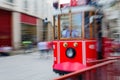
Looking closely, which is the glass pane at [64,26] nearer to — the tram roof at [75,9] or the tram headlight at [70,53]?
the tram roof at [75,9]

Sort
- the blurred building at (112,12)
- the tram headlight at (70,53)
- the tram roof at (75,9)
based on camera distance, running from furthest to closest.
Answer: the tram headlight at (70,53) → the tram roof at (75,9) → the blurred building at (112,12)

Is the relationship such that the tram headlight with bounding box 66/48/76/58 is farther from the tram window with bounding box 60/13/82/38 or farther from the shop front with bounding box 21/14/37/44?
the shop front with bounding box 21/14/37/44

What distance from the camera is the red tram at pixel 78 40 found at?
9.27 m

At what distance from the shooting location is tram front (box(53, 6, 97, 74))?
9.34 m

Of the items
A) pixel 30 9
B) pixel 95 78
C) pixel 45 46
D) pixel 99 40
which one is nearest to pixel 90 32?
pixel 99 40

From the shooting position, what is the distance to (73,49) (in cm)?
955

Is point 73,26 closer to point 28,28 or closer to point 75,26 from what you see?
point 75,26

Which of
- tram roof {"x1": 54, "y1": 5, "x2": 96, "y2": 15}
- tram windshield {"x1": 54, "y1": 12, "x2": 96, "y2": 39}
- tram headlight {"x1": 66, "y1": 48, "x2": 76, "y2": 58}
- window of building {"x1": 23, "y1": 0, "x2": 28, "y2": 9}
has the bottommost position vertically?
tram headlight {"x1": 66, "y1": 48, "x2": 76, "y2": 58}

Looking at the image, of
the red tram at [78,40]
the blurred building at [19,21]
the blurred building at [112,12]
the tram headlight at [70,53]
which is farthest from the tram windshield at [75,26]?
the blurred building at [19,21]

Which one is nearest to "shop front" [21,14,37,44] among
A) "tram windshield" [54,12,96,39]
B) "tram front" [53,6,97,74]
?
"tram windshield" [54,12,96,39]

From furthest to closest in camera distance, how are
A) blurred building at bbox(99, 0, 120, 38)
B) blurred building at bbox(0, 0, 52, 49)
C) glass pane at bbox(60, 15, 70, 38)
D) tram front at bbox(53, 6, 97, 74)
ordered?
blurred building at bbox(0, 0, 52, 49)
glass pane at bbox(60, 15, 70, 38)
tram front at bbox(53, 6, 97, 74)
blurred building at bbox(99, 0, 120, 38)

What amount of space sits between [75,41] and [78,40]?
95 millimetres

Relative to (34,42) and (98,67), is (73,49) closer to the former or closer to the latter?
(98,67)

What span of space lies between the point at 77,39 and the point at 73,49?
313mm
